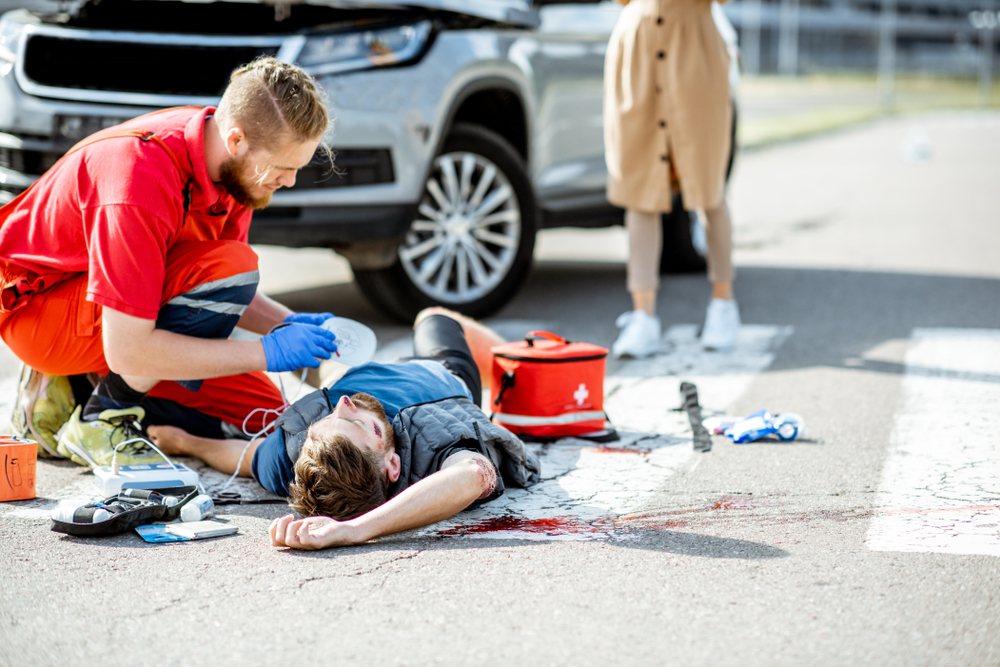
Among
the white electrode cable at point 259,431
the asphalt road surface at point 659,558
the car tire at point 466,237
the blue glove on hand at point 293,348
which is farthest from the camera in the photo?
the car tire at point 466,237

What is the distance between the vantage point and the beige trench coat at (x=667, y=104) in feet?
18.5

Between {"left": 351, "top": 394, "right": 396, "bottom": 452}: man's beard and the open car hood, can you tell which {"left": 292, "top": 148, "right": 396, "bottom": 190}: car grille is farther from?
{"left": 351, "top": 394, "right": 396, "bottom": 452}: man's beard

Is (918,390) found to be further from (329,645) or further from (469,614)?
(329,645)

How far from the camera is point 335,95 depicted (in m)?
5.27

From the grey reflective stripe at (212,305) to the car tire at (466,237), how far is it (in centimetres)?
197

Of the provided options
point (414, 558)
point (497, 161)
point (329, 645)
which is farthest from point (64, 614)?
point (497, 161)

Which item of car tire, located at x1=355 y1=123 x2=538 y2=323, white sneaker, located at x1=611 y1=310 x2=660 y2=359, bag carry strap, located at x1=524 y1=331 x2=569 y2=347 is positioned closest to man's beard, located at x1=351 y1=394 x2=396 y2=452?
bag carry strap, located at x1=524 y1=331 x2=569 y2=347

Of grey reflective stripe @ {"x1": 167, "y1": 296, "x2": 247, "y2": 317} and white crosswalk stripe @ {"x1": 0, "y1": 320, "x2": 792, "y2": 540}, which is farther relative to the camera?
grey reflective stripe @ {"x1": 167, "y1": 296, "x2": 247, "y2": 317}

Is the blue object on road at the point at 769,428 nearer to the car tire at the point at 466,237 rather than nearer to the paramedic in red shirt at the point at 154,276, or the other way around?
the paramedic in red shirt at the point at 154,276

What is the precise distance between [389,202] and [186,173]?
2.00m

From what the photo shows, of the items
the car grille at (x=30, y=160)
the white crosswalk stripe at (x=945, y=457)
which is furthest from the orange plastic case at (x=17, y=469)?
the white crosswalk stripe at (x=945, y=457)

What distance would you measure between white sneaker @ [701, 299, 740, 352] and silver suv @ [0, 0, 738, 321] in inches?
42.4

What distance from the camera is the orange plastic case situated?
354cm

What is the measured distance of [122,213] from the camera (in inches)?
131
